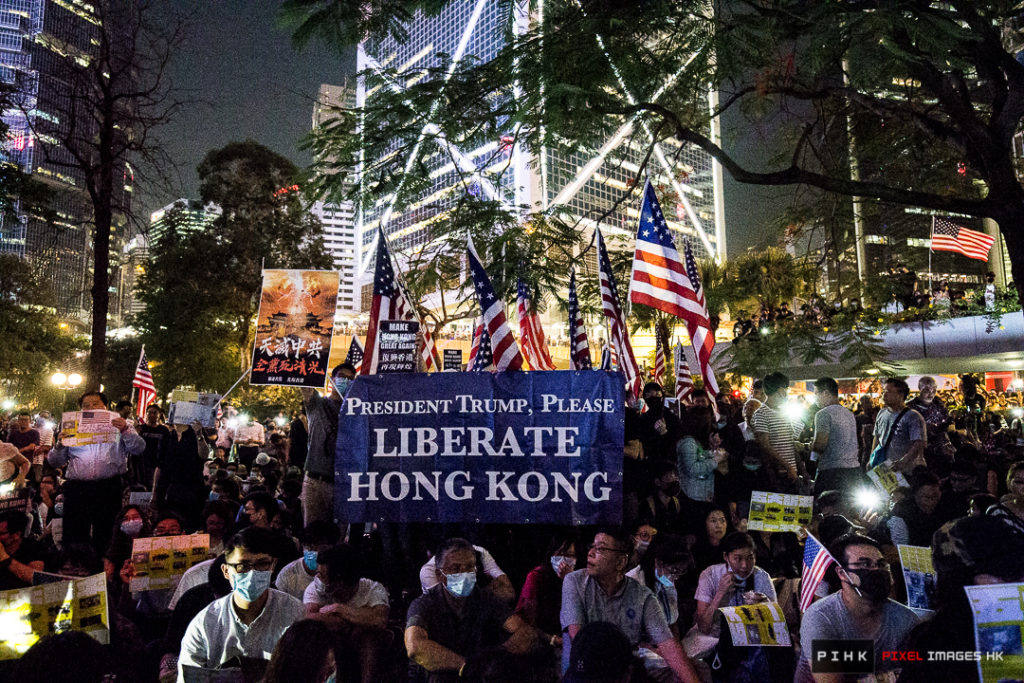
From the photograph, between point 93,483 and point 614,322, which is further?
point 614,322

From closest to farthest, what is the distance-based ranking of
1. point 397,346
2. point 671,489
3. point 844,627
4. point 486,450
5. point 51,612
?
point 844,627
point 51,612
point 486,450
point 671,489
point 397,346

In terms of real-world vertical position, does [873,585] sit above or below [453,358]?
below

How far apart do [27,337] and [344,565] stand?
38932 millimetres

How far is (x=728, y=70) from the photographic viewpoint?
248 inches

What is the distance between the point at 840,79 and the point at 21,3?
462 feet

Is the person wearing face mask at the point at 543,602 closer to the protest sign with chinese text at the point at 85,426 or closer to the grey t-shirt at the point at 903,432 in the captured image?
the grey t-shirt at the point at 903,432

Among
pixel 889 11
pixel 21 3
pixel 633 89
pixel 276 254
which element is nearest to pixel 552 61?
pixel 633 89

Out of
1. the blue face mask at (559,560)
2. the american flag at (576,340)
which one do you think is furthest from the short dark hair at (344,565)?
the american flag at (576,340)

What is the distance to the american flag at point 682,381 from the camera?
12.1m

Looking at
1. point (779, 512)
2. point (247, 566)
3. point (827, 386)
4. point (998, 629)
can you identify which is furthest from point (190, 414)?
point (998, 629)

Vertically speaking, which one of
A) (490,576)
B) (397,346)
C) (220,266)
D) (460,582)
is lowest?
(490,576)

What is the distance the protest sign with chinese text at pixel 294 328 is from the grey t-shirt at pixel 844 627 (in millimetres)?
5569

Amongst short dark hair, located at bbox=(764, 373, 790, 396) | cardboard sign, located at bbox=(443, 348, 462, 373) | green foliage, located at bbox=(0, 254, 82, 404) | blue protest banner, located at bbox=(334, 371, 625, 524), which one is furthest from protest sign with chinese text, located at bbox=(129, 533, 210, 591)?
green foliage, located at bbox=(0, 254, 82, 404)

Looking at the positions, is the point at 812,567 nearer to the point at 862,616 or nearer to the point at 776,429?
the point at 862,616
